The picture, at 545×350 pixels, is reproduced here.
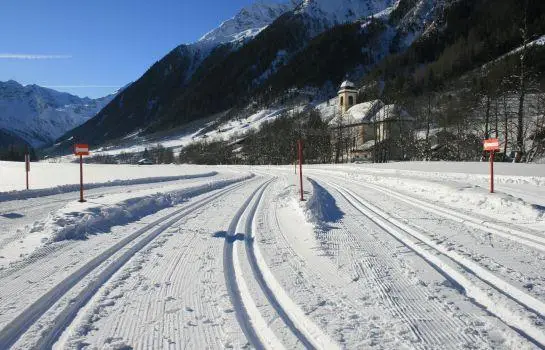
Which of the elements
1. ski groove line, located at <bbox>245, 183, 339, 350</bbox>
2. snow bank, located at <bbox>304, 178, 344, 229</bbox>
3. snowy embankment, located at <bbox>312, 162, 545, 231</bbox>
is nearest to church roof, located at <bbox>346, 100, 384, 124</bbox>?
snowy embankment, located at <bbox>312, 162, 545, 231</bbox>

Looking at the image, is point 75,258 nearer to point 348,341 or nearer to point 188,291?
point 188,291

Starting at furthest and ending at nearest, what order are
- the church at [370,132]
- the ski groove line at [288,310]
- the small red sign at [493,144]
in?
the church at [370,132] < the small red sign at [493,144] < the ski groove line at [288,310]

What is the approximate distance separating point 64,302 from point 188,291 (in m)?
1.31

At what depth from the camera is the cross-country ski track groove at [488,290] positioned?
Answer: 3.58 m

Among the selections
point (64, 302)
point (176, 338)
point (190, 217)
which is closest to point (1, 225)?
point (190, 217)

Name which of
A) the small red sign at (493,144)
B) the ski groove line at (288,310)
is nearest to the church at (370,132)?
the small red sign at (493,144)

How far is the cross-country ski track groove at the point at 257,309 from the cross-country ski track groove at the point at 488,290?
1.77 m

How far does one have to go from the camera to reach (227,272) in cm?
526

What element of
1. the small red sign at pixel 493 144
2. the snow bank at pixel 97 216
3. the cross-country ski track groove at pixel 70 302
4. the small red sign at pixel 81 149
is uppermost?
the small red sign at pixel 493 144

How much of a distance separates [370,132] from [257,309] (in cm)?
8637

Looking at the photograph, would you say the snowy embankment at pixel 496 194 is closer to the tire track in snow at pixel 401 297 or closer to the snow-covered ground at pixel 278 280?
the snow-covered ground at pixel 278 280

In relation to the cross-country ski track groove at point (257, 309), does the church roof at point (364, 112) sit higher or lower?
higher

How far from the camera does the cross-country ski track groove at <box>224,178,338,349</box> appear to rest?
3365mm

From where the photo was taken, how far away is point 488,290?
14.3ft
